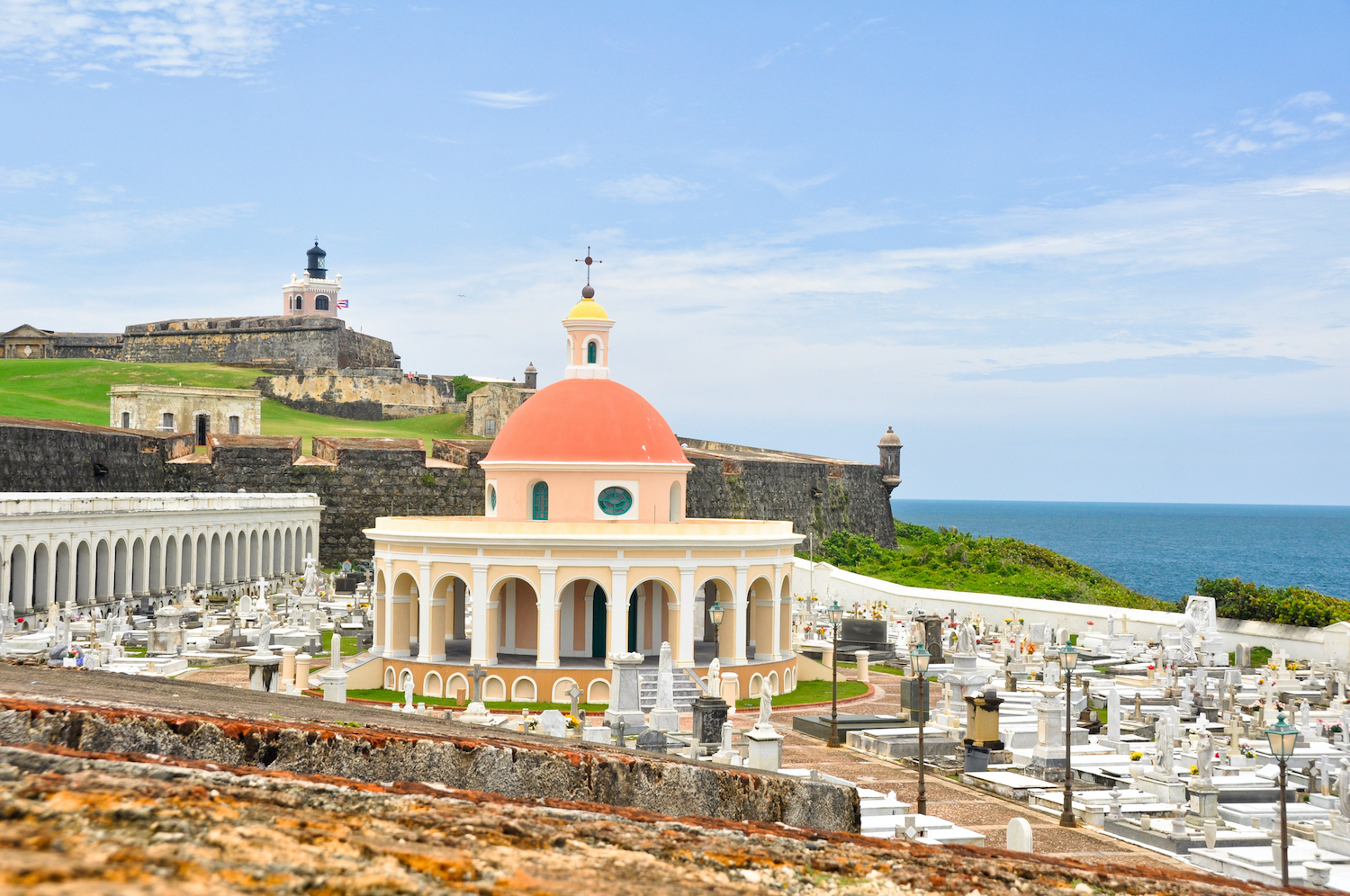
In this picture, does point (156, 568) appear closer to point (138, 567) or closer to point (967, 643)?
point (138, 567)

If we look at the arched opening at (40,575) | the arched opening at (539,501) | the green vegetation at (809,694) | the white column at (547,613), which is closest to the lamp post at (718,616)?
the green vegetation at (809,694)

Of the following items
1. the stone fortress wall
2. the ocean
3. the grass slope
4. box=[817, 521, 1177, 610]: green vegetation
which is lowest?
the ocean

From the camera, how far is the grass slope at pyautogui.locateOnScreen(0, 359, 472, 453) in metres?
70.8

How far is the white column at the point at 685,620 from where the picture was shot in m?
27.6

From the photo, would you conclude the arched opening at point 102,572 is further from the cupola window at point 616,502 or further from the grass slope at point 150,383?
the grass slope at point 150,383

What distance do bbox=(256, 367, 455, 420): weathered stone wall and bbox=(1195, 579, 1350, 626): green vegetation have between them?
201ft

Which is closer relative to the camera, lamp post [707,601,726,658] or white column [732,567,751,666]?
lamp post [707,601,726,658]

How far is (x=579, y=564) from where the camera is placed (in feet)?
88.6

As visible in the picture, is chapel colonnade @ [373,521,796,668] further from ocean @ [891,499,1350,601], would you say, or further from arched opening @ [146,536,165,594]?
ocean @ [891,499,1350,601]

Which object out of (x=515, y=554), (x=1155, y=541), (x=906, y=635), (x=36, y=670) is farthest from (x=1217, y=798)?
(x=1155, y=541)

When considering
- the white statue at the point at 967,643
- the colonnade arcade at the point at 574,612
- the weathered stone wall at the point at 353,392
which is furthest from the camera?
the weathered stone wall at the point at 353,392

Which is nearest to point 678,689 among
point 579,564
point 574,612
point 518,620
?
point 579,564

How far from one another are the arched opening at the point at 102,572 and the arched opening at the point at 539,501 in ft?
60.7

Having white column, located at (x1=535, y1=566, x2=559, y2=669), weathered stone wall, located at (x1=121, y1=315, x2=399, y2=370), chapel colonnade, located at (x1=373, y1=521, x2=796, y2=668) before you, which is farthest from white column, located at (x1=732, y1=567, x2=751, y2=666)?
weathered stone wall, located at (x1=121, y1=315, x2=399, y2=370)
